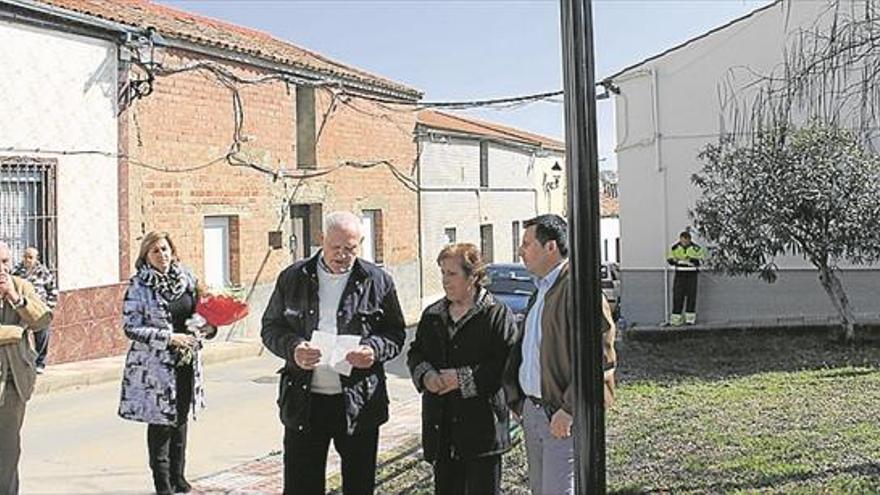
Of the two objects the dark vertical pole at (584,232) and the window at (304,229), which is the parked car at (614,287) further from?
the dark vertical pole at (584,232)

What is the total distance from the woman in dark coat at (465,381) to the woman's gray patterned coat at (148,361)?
180cm

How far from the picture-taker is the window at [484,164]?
95.8 feet

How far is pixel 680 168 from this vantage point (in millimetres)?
16312

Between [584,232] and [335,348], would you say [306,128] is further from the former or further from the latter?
[584,232]

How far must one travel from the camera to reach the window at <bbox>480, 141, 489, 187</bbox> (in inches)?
1150

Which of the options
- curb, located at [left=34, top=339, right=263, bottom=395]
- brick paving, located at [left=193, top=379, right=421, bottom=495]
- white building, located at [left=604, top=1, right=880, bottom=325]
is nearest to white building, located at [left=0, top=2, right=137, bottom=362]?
curb, located at [left=34, top=339, right=263, bottom=395]

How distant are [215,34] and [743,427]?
13.2m

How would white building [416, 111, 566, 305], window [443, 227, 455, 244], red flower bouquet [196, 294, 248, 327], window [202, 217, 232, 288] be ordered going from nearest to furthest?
red flower bouquet [196, 294, 248, 327] < window [202, 217, 232, 288] < white building [416, 111, 566, 305] < window [443, 227, 455, 244]

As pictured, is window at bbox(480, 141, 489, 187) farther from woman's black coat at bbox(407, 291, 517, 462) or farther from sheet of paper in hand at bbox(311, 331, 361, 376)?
sheet of paper in hand at bbox(311, 331, 361, 376)

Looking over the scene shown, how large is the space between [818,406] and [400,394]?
14.4 ft

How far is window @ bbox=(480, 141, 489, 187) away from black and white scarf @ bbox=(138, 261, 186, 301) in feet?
77.1

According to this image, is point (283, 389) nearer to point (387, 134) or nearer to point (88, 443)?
point (88, 443)

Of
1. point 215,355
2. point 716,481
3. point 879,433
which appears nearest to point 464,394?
point 716,481

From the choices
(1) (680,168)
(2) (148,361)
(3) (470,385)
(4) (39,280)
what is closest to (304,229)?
(1) (680,168)
